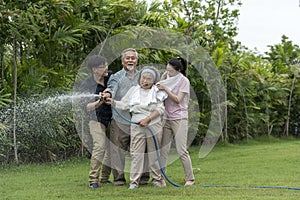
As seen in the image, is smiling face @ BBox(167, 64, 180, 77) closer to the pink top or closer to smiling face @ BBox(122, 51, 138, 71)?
the pink top

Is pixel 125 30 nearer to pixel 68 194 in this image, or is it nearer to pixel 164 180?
pixel 164 180

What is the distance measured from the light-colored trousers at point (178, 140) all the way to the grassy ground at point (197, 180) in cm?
28

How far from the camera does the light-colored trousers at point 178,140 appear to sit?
6.20 meters

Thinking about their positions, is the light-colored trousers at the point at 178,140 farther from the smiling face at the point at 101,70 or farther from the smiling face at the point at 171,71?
the smiling face at the point at 101,70

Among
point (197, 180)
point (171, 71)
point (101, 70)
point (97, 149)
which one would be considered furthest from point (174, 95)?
point (197, 180)

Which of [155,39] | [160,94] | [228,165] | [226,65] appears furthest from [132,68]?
[226,65]

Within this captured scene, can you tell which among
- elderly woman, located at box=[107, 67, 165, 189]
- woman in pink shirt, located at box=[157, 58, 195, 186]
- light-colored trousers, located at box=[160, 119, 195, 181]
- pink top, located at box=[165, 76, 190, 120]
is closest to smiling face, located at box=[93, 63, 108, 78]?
elderly woman, located at box=[107, 67, 165, 189]

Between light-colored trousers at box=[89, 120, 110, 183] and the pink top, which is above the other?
the pink top

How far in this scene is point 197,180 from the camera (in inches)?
266

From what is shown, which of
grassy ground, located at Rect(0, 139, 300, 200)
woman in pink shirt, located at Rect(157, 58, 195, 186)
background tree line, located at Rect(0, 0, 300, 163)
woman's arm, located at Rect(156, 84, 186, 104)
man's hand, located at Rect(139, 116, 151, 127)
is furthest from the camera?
background tree line, located at Rect(0, 0, 300, 163)

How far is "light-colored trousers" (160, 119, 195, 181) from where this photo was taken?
620 cm

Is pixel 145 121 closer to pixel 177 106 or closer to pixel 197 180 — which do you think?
pixel 177 106

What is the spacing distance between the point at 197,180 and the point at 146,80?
153 cm

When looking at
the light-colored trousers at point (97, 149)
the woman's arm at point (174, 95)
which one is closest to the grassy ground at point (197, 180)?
the light-colored trousers at point (97, 149)
